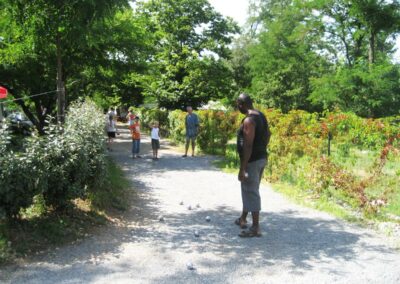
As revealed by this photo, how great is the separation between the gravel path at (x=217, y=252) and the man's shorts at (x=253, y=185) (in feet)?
1.59

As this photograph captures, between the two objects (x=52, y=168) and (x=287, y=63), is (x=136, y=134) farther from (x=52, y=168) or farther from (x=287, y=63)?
(x=287, y=63)

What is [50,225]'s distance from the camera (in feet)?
18.7

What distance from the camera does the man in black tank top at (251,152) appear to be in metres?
5.70

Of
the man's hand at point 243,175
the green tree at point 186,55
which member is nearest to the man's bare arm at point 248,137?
the man's hand at point 243,175

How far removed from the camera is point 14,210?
5.18 metres

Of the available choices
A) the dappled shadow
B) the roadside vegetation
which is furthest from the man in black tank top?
the roadside vegetation

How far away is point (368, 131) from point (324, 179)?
262cm

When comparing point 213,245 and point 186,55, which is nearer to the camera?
point 213,245

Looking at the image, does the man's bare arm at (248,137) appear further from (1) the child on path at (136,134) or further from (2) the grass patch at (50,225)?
(1) the child on path at (136,134)

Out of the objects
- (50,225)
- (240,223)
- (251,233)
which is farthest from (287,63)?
(50,225)

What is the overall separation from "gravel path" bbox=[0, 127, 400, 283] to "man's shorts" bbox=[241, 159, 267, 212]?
0.48 metres

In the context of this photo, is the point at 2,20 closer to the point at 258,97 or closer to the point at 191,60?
the point at 191,60

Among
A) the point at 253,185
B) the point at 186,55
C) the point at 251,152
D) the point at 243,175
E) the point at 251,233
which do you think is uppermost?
the point at 186,55

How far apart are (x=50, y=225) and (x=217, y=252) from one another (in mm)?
2322
